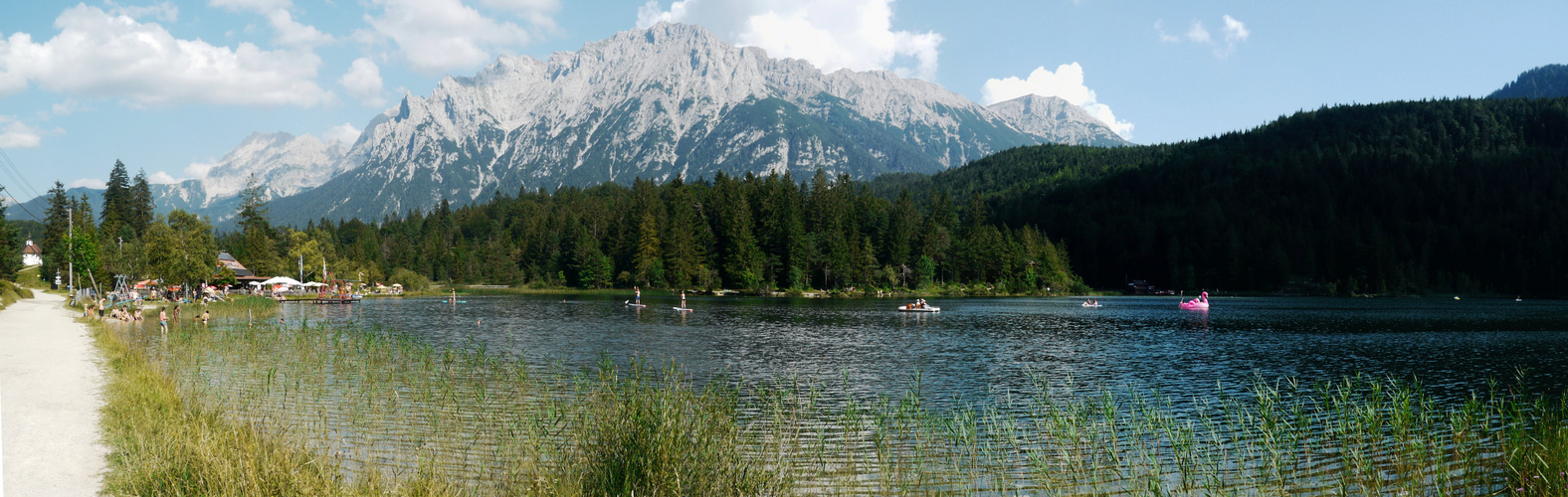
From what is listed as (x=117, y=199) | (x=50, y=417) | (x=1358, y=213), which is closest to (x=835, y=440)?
(x=50, y=417)

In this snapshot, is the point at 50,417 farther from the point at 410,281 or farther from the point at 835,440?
the point at 410,281

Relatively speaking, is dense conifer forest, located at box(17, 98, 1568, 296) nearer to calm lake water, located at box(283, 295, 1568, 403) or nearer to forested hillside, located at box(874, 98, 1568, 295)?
forested hillside, located at box(874, 98, 1568, 295)

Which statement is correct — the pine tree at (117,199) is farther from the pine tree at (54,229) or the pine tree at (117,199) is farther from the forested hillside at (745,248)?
the forested hillside at (745,248)

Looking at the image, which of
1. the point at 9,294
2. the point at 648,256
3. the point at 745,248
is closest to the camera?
the point at 9,294

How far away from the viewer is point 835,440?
57.0 feet

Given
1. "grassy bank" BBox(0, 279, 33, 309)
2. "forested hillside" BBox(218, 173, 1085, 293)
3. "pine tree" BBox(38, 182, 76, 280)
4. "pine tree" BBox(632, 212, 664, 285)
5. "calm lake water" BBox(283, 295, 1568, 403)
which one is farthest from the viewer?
"pine tree" BBox(632, 212, 664, 285)

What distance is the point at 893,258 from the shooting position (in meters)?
132

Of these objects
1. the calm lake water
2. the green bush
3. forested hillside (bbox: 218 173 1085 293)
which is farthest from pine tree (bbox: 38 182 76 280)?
the calm lake water

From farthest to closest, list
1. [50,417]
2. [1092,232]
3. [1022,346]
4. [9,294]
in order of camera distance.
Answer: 1. [1092,232]
2. [9,294]
3. [1022,346]
4. [50,417]

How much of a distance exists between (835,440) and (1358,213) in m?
198

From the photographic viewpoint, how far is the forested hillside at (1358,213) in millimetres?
145375

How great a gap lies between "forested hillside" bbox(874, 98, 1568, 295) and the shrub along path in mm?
148351

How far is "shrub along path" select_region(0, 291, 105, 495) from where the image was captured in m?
11.7

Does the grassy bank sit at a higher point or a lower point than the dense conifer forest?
lower
